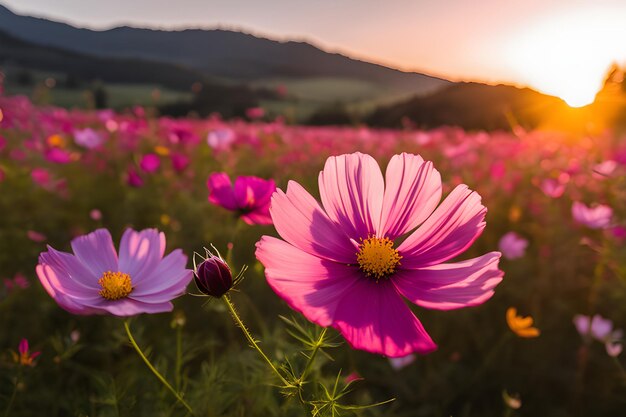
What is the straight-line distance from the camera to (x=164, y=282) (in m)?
A: 0.69

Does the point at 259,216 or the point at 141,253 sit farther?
the point at 259,216

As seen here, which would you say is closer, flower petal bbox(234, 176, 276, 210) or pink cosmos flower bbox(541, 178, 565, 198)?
flower petal bbox(234, 176, 276, 210)

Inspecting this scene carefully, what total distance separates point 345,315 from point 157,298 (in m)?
0.28

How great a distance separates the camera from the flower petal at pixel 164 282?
62cm

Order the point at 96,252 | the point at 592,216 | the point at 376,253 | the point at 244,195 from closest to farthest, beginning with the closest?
the point at 376,253, the point at 96,252, the point at 244,195, the point at 592,216

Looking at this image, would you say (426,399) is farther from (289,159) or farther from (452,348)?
(289,159)

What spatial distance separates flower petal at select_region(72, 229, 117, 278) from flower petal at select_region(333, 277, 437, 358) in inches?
16.1

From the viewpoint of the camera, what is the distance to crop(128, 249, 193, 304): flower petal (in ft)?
2.04

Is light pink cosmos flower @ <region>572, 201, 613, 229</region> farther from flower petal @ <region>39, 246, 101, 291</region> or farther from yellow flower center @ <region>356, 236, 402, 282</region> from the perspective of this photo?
flower petal @ <region>39, 246, 101, 291</region>

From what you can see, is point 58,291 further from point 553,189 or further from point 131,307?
point 553,189

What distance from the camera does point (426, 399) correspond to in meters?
1.54

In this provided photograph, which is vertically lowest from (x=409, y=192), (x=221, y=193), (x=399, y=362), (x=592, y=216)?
(x=399, y=362)

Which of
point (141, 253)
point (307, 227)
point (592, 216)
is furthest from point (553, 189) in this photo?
point (141, 253)

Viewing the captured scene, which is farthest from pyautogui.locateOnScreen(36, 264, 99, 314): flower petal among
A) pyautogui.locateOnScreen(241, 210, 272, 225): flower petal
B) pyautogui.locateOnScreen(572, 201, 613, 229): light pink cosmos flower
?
pyautogui.locateOnScreen(572, 201, 613, 229): light pink cosmos flower
